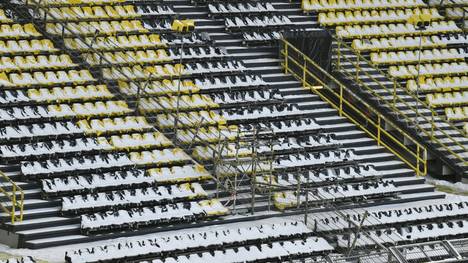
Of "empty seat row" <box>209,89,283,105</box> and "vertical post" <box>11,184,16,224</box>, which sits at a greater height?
"empty seat row" <box>209,89,283,105</box>

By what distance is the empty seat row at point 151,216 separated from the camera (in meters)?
22.1

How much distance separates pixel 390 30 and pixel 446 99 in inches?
99.7

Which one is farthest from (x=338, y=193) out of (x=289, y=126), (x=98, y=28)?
(x=98, y=28)

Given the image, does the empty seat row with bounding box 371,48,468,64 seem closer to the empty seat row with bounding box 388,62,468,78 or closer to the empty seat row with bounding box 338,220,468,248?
the empty seat row with bounding box 388,62,468,78

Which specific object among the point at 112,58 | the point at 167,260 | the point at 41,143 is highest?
the point at 112,58

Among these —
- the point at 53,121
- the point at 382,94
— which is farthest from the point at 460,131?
the point at 53,121

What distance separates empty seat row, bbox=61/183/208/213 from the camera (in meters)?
22.3

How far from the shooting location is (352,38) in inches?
1176

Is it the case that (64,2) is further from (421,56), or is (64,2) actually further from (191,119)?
(421,56)

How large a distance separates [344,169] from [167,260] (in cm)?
586

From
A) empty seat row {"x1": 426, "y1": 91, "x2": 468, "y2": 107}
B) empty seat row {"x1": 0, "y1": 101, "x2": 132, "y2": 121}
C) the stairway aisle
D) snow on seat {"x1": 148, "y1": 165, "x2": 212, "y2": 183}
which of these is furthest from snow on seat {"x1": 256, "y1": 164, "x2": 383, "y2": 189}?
empty seat row {"x1": 426, "y1": 91, "x2": 468, "y2": 107}

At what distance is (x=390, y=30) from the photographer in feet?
100

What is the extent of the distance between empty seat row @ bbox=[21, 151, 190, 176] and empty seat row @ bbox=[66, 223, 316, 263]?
179 cm

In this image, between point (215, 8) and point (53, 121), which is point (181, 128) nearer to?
point (53, 121)
